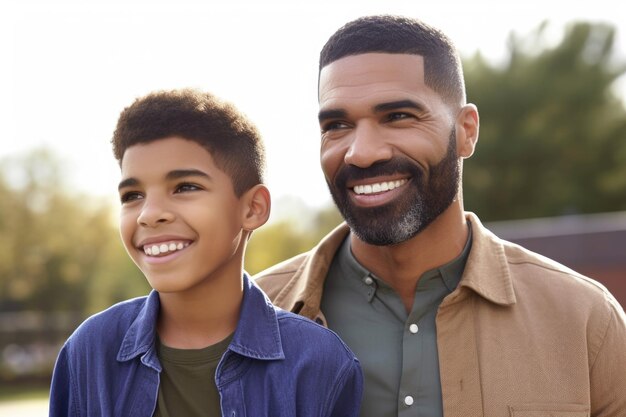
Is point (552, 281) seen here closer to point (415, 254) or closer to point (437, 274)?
point (437, 274)

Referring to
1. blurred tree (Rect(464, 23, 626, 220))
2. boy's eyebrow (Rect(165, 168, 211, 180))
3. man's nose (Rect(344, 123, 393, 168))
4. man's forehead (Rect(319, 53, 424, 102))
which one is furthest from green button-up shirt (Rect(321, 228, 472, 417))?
blurred tree (Rect(464, 23, 626, 220))

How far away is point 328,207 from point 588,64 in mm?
13450

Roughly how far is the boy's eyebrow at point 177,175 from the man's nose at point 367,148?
66 cm

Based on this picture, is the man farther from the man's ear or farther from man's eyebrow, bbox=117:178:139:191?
man's eyebrow, bbox=117:178:139:191

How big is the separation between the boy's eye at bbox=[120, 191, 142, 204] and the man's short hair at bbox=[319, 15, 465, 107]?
1.08m

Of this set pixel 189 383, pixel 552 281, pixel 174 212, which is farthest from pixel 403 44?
pixel 189 383

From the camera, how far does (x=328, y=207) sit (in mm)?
37500

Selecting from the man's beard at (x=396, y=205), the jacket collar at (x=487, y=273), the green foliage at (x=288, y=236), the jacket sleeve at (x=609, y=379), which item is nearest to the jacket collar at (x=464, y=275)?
the jacket collar at (x=487, y=273)

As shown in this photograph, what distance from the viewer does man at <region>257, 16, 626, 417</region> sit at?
137 inches

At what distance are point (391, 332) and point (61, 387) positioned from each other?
4.17ft

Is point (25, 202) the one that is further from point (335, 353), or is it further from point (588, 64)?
point (335, 353)

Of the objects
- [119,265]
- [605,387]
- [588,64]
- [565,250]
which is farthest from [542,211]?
[605,387]

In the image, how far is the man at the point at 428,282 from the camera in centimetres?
347

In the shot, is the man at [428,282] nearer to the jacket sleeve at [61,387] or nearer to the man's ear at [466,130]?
the man's ear at [466,130]
